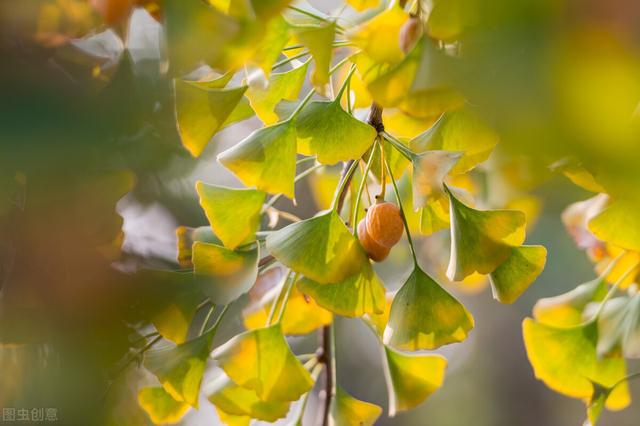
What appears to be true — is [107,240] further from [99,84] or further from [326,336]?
A: [326,336]

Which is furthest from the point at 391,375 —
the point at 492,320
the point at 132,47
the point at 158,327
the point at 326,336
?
the point at 492,320

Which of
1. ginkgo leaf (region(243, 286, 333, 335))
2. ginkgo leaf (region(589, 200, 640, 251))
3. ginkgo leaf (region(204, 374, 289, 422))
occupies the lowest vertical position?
ginkgo leaf (region(204, 374, 289, 422))

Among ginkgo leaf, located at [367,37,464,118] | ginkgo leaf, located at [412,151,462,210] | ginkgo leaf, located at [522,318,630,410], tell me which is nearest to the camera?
ginkgo leaf, located at [367,37,464,118]

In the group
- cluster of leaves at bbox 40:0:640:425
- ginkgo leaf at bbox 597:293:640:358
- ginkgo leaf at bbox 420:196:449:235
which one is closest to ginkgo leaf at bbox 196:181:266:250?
cluster of leaves at bbox 40:0:640:425

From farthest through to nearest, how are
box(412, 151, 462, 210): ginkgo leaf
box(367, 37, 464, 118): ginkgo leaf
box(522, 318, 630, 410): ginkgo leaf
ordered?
box(522, 318, 630, 410): ginkgo leaf → box(412, 151, 462, 210): ginkgo leaf → box(367, 37, 464, 118): ginkgo leaf

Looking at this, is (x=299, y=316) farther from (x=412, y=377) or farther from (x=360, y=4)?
(x=360, y=4)

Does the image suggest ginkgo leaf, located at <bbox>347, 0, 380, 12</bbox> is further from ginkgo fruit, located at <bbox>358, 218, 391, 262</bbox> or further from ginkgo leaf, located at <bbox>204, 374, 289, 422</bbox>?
ginkgo leaf, located at <bbox>204, 374, 289, 422</bbox>

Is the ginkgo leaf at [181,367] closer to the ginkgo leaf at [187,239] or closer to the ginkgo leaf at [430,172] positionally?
the ginkgo leaf at [187,239]

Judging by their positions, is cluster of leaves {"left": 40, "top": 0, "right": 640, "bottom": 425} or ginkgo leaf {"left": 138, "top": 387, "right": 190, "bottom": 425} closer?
cluster of leaves {"left": 40, "top": 0, "right": 640, "bottom": 425}
